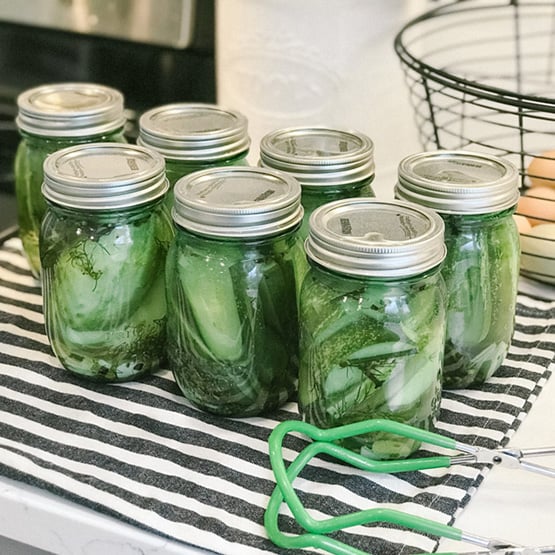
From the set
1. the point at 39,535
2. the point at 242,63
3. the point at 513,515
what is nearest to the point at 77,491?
the point at 39,535

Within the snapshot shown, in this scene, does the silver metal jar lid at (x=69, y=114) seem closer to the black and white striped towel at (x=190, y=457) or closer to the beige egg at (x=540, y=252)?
the black and white striped towel at (x=190, y=457)

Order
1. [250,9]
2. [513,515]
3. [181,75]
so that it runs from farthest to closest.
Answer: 1. [181,75]
2. [250,9]
3. [513,515]

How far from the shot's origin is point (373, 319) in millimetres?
610

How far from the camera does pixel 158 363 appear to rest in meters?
0.76

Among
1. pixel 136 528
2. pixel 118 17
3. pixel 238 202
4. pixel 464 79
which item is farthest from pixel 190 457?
pixel 118 17

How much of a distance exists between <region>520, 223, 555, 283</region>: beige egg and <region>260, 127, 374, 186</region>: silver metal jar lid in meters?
0.23

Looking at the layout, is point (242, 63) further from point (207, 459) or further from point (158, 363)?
point (207, 459)

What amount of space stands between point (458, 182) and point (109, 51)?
2.31 feet

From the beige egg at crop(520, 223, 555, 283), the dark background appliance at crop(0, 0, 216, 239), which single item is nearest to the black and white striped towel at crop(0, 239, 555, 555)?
the beige egg at crop(520, 223, 555, 283)

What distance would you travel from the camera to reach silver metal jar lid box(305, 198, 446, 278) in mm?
592

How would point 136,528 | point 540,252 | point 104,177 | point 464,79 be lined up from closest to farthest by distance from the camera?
point 136,528 → point 104,177 → point 464,79 → point 540,252

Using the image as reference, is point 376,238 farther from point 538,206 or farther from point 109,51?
point 109,51

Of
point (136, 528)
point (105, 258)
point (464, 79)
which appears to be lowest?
point (136, 528)

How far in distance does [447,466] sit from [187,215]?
256 mm
